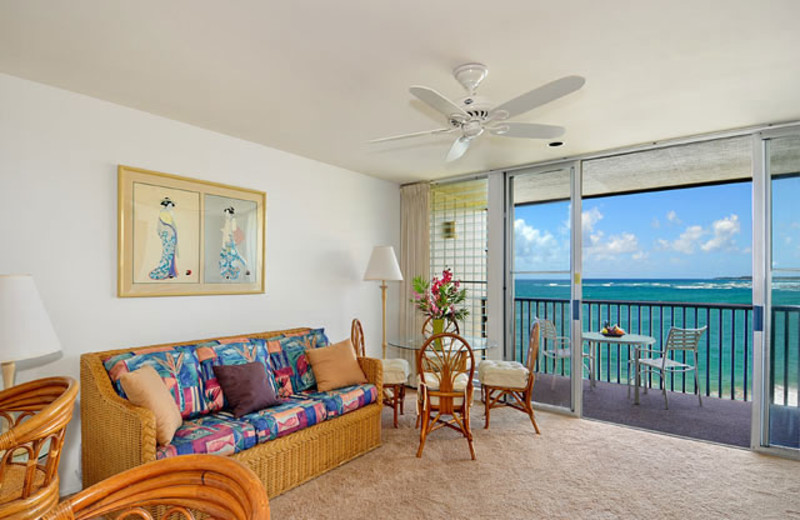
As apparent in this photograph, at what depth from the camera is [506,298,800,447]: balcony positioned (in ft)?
10.7

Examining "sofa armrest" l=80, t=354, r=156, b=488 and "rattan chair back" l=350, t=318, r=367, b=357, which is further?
"rattan chair back" l=350, t=318, r=367, b=357

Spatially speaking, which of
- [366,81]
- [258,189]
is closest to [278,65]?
[366,81]

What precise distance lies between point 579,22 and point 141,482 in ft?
7.74

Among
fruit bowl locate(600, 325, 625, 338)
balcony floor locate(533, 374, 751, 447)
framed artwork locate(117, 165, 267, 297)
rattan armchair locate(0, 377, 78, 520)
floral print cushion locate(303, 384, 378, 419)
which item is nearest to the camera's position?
rattan armchair locate(0, 377, 78, 520)

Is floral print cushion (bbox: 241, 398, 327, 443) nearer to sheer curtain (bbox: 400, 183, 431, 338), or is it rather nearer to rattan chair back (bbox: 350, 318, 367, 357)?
rattan chair back (bbox: 350, 318, 367, 357)

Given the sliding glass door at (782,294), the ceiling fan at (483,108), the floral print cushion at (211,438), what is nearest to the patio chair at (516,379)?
the sliding glass door at (782,294)

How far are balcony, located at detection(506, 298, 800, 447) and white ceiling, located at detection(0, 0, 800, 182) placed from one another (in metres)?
1.90

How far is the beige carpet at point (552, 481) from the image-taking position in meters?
2.48

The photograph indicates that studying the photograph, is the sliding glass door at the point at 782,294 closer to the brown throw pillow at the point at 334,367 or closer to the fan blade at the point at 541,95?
the fan blade at the point at 541,95

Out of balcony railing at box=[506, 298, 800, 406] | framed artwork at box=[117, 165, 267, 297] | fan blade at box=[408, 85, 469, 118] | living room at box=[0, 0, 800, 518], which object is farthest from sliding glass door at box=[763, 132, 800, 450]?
framed artwork at box=[117, 165, 267, 297]

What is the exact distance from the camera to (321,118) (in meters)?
3.18

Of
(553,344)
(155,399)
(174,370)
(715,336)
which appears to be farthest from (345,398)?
(715,336)

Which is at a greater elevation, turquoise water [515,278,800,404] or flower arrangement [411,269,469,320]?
flower arrangement [411,269,469,320]

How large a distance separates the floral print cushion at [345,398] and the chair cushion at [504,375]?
1070 millimetres
